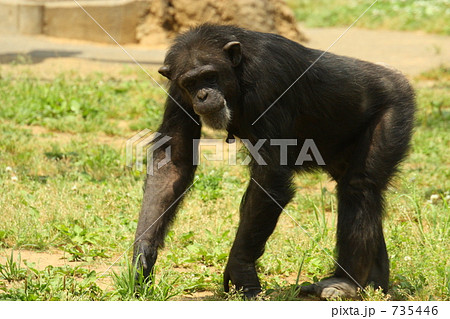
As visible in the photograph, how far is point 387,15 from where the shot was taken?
2069 cm

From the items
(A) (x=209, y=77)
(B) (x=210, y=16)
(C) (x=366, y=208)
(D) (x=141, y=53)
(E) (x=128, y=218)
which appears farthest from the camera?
(B) (x=210, y=16)

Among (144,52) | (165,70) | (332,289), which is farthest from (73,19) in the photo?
(332,289)

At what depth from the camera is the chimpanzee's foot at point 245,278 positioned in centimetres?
507

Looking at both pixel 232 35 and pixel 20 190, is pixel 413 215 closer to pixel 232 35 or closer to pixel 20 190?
pixel 232 35

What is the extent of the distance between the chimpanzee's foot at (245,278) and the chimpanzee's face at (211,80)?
1.01 m

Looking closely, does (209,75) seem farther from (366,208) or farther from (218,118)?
(366,208)

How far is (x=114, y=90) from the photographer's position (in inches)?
Result: 441

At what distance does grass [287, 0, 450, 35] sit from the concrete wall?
6729mm

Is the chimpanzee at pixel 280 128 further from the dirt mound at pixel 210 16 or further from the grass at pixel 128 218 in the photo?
the dirt mound at pixel 210 16

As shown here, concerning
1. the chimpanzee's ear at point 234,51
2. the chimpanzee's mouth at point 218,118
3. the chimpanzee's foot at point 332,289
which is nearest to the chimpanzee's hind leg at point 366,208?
the chimpanzee's foot at point 332,289

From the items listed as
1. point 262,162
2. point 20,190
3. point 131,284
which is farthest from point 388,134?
point 20,190

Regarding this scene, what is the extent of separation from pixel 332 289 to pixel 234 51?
1931 millimetres

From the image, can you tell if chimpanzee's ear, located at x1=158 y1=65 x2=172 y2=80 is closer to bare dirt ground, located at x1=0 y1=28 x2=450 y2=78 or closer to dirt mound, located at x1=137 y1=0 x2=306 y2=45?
bare dirt ground, located at x1=0 y1=28 x2=450 y2=78

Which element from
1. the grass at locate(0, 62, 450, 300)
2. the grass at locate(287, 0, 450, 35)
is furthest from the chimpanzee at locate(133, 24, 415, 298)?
the grass at locate(287, 0, 450, 35)
